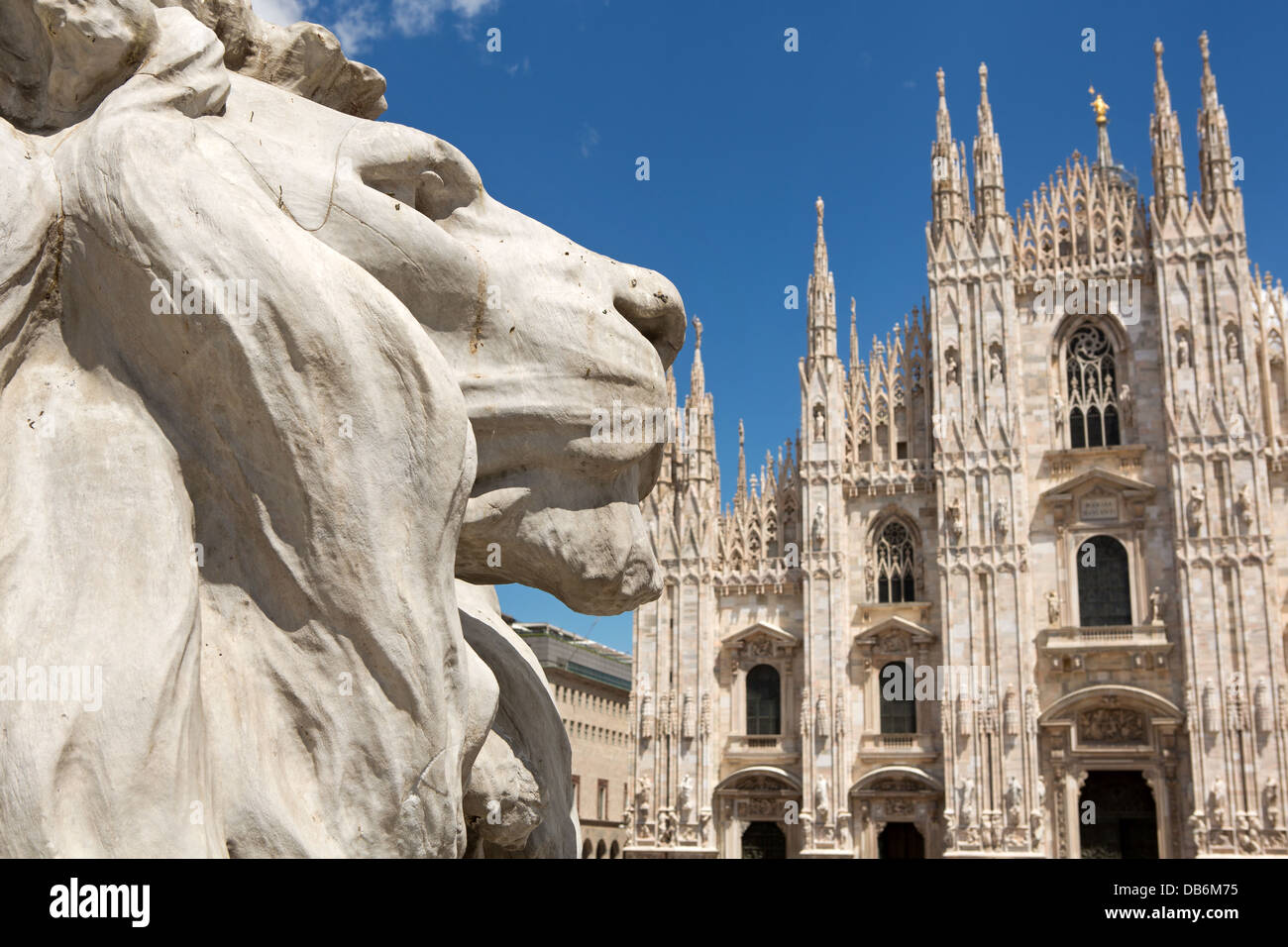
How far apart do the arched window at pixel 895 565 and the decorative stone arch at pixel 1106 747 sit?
3655mm

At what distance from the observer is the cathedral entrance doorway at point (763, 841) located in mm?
24891

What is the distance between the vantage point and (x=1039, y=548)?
24.6 meters

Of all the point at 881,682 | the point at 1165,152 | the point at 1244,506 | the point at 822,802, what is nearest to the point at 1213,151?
the point at 1165,152

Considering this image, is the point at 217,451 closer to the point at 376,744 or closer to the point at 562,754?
the point at 376,744

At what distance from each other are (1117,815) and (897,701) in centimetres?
449

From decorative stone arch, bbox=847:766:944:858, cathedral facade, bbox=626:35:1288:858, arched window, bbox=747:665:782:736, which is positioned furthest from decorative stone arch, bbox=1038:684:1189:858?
arched window, bbox=747:665:782:736

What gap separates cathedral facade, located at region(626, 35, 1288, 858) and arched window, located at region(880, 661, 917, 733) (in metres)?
0.05

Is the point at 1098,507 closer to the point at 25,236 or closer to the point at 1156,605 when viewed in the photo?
the point at 1156,605

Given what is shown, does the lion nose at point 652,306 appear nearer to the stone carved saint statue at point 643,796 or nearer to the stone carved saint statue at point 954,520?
the stone carved saint statue at point 954,520

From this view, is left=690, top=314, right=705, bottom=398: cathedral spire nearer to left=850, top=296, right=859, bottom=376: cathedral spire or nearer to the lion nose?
left=850, top=296, right=859, bottom=376: cathedral spire

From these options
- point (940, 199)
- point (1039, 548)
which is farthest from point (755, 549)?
point (940, 199)

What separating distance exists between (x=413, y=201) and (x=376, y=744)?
0.94 metres

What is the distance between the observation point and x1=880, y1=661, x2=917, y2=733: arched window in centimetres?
2462

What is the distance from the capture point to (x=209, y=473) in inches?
72.4
